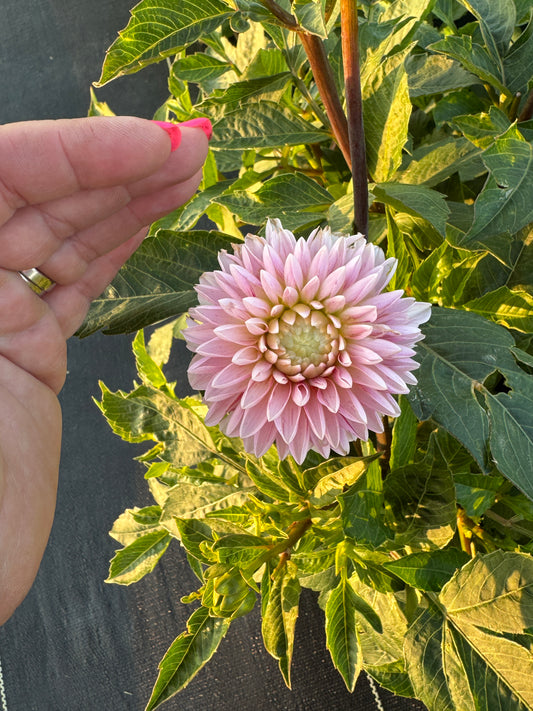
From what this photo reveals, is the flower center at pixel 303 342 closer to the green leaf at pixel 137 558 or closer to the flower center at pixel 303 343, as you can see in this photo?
the flower center at pixel 303 343

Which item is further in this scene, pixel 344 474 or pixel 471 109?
pixel 471 109

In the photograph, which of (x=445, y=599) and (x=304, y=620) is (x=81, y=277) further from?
(x=304, y=620)

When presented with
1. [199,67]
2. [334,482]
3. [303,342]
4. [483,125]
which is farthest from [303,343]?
[199,67]

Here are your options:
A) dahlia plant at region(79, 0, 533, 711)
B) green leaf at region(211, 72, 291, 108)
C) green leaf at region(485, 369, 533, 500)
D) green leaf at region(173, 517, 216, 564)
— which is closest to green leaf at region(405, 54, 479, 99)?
dahlia plant at region(79, 0, 533, 711)

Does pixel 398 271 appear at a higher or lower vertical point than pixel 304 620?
higher

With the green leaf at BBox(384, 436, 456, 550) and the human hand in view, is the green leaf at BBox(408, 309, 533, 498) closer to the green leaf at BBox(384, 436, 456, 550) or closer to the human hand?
the green leaf at BBox(384, 436, 456, 550)

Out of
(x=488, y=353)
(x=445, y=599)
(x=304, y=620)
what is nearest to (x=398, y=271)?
(x=488, y=353)
